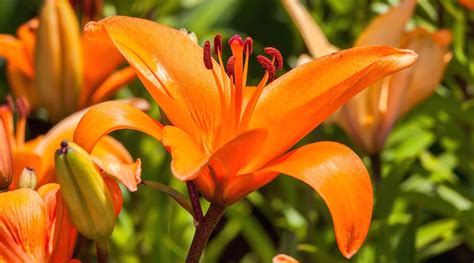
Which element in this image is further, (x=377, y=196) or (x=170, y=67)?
(x=377, y=196)

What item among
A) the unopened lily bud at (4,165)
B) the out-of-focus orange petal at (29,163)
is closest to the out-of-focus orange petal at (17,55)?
the out-of-focus orange petal at (29,163)

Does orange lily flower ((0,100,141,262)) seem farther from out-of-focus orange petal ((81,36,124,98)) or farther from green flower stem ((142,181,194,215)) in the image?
out-of-focus orange petal ((81,36,124,98))

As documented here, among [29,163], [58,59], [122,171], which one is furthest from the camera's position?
[58,59]

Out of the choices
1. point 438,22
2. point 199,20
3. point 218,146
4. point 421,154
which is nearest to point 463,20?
point 438,22

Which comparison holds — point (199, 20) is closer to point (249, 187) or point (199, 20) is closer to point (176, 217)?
point (176, 217)

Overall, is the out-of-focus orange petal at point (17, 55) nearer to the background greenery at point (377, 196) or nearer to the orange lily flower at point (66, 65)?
the orange lily flower at point (66, 65)

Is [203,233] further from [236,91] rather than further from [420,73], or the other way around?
[420,73]

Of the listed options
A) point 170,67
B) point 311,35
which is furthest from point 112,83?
point 170,67
